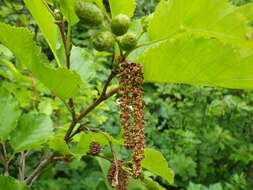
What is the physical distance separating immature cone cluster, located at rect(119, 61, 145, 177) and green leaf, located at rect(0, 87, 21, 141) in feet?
2.00

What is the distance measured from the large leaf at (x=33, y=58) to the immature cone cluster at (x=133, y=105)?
5.1 inches

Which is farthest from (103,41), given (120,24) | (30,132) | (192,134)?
(192,134)

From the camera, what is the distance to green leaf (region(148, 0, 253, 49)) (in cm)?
56

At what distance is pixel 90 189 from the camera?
2225 mm

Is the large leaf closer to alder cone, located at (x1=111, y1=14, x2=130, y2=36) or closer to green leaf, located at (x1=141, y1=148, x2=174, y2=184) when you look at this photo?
alder cone, located at (x1=111, y1=14, x2=130, y2=36)

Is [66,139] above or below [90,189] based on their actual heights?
above

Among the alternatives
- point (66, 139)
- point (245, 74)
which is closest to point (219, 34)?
point (245, 74)

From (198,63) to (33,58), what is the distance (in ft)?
1.37

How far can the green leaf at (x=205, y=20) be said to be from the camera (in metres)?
0.56

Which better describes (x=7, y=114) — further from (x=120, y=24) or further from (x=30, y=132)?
(x=120, y=24)

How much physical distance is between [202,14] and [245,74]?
20 centimetres

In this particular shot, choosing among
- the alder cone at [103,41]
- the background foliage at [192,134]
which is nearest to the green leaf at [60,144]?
the alder cone at [103,41]

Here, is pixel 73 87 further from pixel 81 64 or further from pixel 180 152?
pixel 180 152

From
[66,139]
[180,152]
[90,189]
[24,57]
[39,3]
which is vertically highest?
[39,3]
